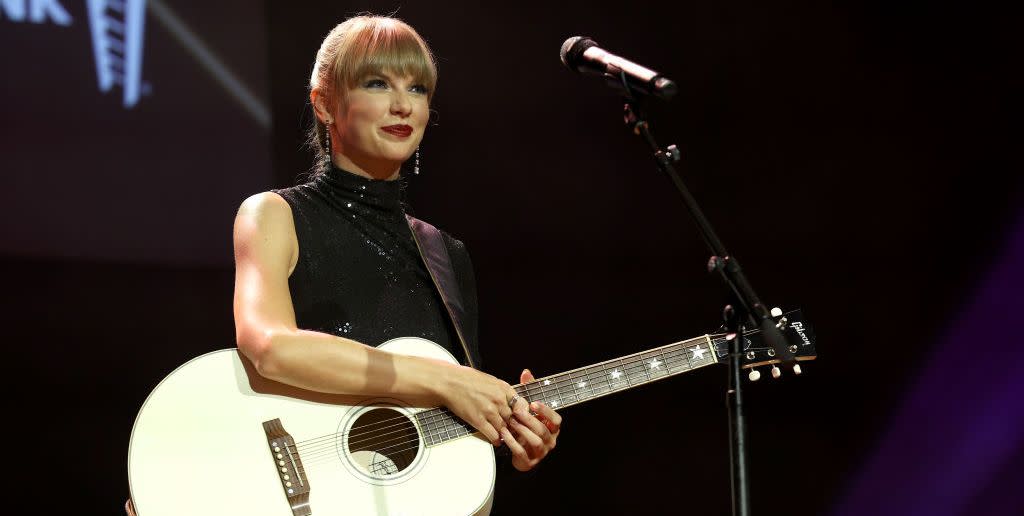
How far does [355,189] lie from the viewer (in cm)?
264

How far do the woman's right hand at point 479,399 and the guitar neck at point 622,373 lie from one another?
0.14 meters

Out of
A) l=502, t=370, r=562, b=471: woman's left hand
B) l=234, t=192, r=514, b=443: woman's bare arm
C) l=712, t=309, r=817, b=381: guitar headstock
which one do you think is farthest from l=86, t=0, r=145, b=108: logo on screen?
l=712, t=309, r=817, b=381: guitar headstock

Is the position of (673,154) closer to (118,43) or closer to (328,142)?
(328,142)

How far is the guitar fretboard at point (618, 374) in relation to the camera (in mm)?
2432

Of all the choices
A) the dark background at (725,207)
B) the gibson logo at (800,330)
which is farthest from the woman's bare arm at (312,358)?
the dark background at (725,207)

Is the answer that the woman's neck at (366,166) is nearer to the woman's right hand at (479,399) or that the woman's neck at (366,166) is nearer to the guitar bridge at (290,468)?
the woman's right hand at (479,399)

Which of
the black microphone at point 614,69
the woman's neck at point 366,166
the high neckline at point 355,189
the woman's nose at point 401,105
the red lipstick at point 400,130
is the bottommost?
the black microphone at point 614,69

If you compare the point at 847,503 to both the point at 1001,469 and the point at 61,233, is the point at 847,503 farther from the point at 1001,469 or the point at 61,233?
the point at 61,233

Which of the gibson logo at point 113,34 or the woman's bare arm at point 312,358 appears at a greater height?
the gibson logo at point 113,34

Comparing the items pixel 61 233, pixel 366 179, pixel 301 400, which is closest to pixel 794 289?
pixel 366 179

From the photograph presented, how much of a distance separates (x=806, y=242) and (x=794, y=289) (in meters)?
0.22

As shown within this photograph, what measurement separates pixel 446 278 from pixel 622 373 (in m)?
0.62

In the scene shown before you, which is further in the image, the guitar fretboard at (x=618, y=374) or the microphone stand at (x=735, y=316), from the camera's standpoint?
the guitar fretboard at (x=618, y=374)

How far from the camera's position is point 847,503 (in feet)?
12.6
